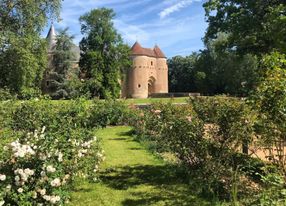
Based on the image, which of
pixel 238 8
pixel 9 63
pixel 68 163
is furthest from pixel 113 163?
pixel 9 63

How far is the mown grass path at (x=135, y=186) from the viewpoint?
19.0 feet

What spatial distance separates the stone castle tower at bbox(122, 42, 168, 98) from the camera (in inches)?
2351

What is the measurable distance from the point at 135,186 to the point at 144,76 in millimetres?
53824

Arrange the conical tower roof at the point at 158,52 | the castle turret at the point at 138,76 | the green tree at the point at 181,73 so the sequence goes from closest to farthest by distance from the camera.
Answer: the castle turret at the point at 138,76
the green tree at the point at 181,73
the conical tower roof at the point at 158,52

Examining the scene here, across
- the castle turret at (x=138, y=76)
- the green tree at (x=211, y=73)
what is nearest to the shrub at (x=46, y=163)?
the green tree at (x=211, y=73)

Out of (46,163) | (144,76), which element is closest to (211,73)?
(144,76)

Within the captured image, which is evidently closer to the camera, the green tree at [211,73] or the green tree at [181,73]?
the green tree at [211,73]

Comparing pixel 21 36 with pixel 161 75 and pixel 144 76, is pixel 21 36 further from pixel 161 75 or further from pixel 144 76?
pixel 161 75

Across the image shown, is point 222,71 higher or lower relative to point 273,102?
higher

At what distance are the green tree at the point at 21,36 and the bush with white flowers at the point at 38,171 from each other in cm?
1826

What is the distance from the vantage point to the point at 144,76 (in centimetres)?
6019

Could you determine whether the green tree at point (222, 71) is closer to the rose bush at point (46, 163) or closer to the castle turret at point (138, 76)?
the castle turret at point (138, 76)

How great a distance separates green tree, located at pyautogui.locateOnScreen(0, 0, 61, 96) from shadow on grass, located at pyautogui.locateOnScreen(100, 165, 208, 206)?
16514 millimetres

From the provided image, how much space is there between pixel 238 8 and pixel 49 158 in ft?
32.0
